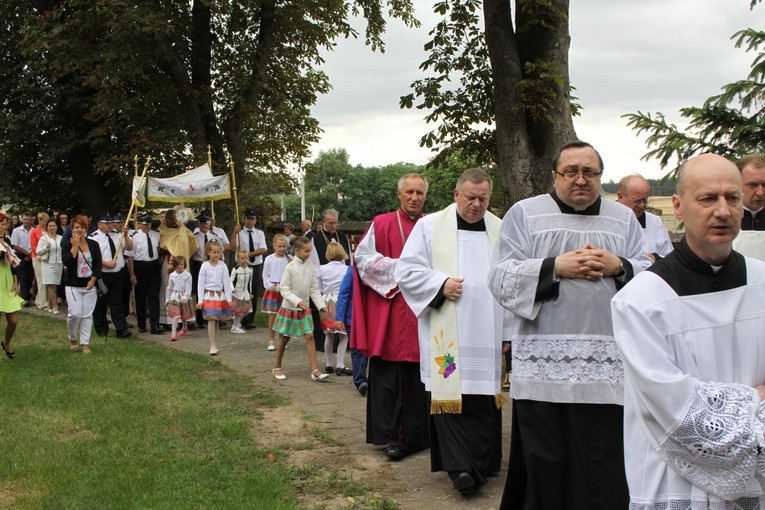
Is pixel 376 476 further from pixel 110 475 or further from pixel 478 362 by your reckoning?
pixel 110 475

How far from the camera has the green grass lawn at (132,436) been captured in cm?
614

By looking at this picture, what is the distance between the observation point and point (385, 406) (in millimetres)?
7617

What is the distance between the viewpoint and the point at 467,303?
6.66m

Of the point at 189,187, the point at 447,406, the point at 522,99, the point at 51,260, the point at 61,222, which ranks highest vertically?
the point at 522,99

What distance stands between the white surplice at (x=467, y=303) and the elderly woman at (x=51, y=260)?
12093 mm

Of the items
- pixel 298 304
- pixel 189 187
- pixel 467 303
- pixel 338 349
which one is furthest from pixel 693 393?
pixel 189 187

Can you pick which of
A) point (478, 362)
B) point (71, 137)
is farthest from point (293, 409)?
point (71, 137)

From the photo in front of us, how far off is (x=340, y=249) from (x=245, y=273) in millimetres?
4086

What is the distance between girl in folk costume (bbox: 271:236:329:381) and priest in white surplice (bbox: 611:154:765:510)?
7.76m

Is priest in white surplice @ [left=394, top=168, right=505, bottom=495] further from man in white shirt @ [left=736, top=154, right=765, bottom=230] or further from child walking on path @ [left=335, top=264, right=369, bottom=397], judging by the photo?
child walking on path @ [left=335, top=264, right=369, bottom=397]

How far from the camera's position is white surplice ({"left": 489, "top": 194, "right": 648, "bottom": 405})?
15.8 ft

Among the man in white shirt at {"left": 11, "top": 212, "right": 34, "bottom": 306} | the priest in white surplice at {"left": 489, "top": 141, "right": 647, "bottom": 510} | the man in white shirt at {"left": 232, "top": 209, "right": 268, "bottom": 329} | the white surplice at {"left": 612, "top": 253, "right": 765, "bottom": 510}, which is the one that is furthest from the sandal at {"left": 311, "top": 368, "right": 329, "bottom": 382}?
the man in white shirt at {"left": 11, "top": 212, "right": 34, "bottom": 306}

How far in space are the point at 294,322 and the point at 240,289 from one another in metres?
4.82

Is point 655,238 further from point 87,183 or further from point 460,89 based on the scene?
point 87,183
